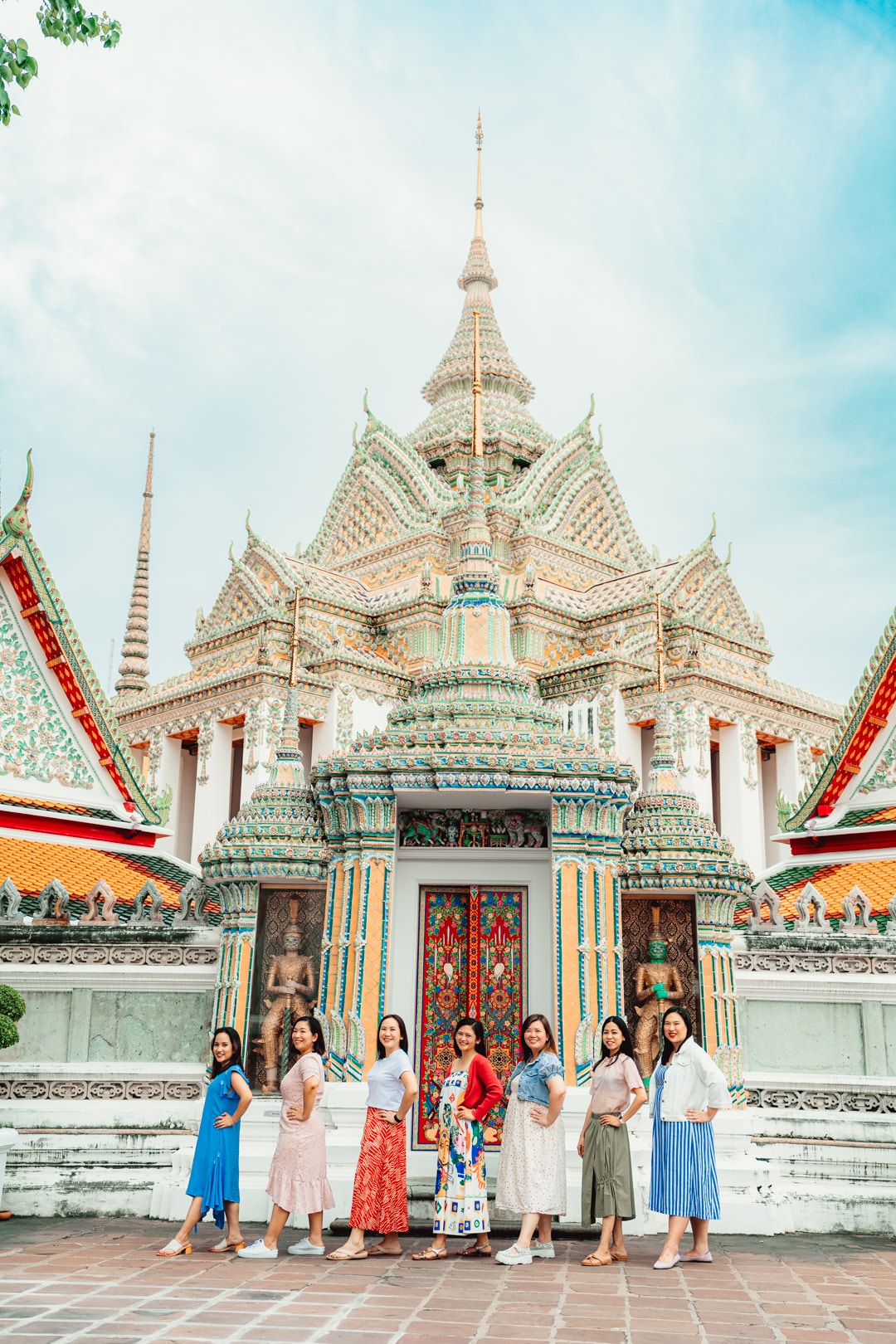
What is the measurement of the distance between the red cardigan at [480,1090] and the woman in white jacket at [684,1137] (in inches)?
32.8

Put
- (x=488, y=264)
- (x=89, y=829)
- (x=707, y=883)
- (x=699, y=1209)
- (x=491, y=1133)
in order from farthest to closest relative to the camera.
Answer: (x=488, y=264) → (x=89, y=829) → (x=707, y=883) → (x=491, y=1133) → (x=699, y=1209)

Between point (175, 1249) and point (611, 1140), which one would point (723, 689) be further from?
point (175, 1249)

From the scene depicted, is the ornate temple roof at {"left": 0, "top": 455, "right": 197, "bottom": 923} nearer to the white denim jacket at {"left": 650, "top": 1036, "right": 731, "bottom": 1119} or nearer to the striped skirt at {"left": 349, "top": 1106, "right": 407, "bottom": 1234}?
the striped skirt at {"left": 349, "top": 1106, "right": 407, "bottom": 1234}

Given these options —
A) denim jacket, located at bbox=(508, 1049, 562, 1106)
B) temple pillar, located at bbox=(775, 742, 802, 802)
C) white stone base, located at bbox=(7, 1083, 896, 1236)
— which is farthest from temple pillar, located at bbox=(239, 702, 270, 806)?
denim jacket, located at bbox=(508, 1049, 562, 1106)

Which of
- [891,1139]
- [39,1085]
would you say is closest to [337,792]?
[39,1085]

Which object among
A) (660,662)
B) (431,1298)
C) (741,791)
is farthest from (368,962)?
(741,791)

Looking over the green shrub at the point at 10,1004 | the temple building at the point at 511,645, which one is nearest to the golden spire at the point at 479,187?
the temple building at the point at 511,645

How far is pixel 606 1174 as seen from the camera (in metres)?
6.51

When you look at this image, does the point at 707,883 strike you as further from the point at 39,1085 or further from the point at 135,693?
the point at 135,693

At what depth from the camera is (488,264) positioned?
1085 inches

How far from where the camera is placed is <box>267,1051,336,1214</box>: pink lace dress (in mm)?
6523

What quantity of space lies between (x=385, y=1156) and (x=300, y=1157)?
43 cm

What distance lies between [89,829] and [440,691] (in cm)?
453

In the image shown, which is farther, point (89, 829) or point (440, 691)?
point (89, 829)
